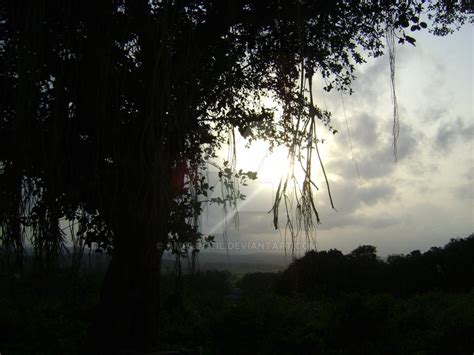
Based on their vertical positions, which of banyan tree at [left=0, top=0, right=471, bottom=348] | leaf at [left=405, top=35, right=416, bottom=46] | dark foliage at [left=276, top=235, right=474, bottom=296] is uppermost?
leaf at [left=405, top=35, right=416, bottom=46]

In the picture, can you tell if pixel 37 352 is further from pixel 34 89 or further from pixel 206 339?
pixel 34 89

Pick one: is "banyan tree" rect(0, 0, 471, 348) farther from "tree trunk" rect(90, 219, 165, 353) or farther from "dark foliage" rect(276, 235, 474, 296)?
"dark foliage" rect(276, 235, 474, 296)

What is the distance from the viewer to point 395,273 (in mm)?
17781

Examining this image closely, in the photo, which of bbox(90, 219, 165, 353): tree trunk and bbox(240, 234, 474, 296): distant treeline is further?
bbox(240, 234, 474, 296): distant treeline

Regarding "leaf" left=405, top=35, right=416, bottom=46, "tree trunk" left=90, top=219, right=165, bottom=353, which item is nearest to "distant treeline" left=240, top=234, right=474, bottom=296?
"tree trunk" left=90, top=219, right=165, bottom=353

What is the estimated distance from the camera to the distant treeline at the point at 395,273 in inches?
658

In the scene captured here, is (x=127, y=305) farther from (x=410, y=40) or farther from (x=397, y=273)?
(x=397, y=273)

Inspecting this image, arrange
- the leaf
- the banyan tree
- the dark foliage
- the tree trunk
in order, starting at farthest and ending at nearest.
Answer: the dark foliage
the tree trunk
the leaf
the banyan tree

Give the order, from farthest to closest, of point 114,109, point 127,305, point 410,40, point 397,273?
point 397,273, point 127,305, point 410,40, point 114,109

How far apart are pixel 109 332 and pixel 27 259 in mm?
4410

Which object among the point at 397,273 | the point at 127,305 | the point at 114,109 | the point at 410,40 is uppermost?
the point at 410,40

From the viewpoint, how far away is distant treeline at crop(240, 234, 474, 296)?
1672 centimetres

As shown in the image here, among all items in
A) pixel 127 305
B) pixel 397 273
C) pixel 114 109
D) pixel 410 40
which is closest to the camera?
pixel 114 109

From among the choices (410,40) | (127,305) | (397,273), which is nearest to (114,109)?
Result: (410,40)
